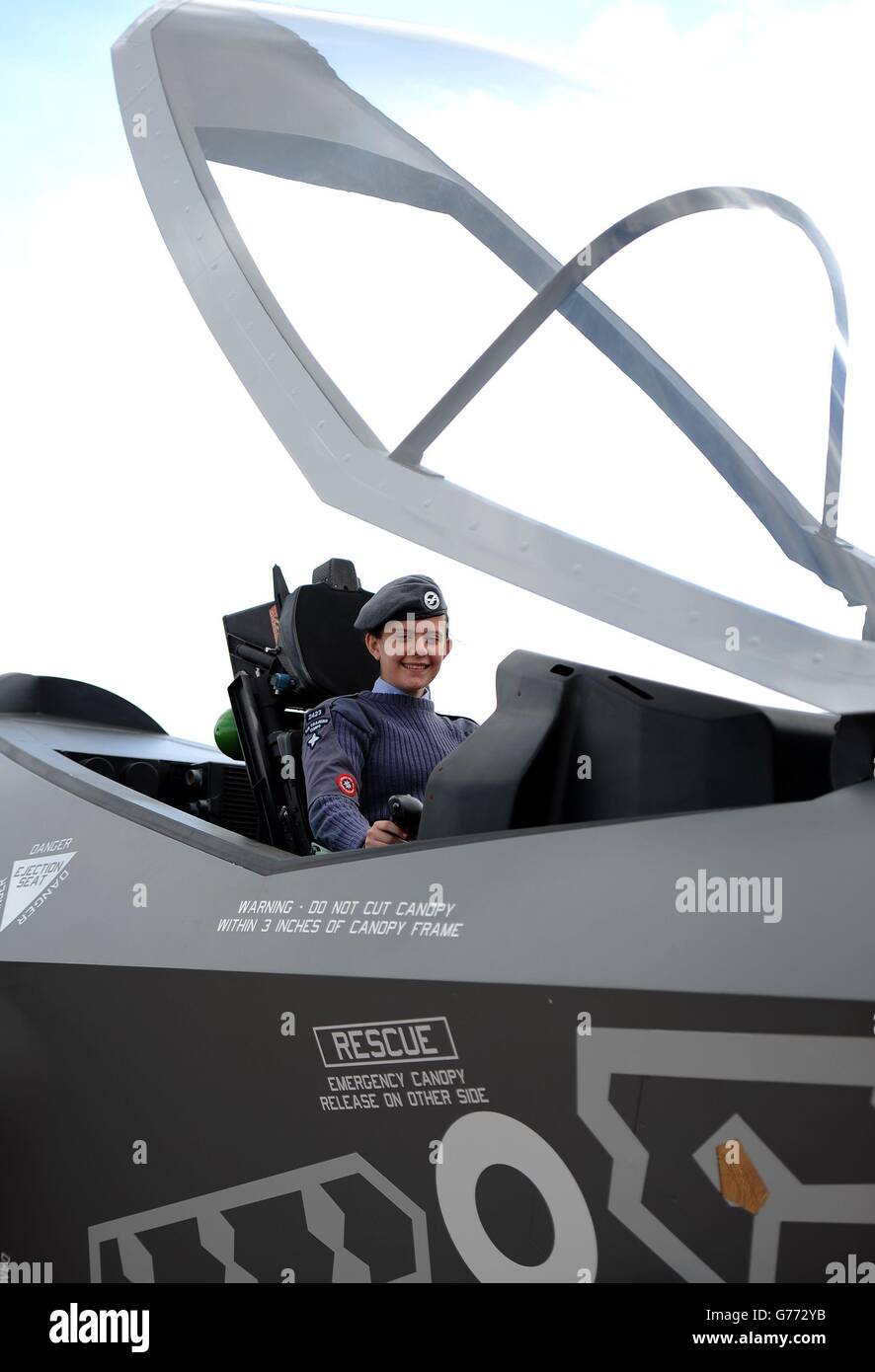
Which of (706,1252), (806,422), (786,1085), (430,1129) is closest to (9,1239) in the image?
(430,1129)

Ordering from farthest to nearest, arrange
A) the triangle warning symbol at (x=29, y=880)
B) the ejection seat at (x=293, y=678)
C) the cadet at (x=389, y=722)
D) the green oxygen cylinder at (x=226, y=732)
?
the green oxygen cylinder at (x=226, y=732) → the ejection seat at (x=293, y=678) → the cadet at (x=389, y=722) → the triangle warning symbol at (x=29, y=880)

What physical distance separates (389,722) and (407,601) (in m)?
0.30

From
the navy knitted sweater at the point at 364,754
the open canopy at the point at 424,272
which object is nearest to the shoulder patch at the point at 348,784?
the navy knitted sweater at the point at 364,754

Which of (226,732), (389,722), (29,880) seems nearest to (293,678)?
(226,732)

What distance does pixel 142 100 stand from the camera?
2641 mm

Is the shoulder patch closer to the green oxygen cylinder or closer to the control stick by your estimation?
the control stick

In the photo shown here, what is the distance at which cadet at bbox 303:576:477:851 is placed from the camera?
2961mm

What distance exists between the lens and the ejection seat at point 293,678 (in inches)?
137

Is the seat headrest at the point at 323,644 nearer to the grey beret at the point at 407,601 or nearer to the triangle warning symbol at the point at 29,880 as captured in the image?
the grey beret at the point at 407,601

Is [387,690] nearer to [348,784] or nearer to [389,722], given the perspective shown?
[389,722]

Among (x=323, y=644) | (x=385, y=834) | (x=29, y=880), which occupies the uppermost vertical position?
(x=323, y=644)

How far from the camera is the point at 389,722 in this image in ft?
10.3

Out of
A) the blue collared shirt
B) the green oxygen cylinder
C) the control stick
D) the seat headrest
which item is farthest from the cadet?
the green oxygen cylinder

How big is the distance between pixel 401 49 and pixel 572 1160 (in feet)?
6.93
